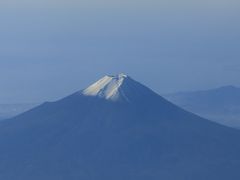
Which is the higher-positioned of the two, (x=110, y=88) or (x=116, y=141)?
(x=110, y=88)

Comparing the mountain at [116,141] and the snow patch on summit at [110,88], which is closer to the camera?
the mountain at [116,141]

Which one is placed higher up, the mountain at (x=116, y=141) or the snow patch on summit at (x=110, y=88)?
the snow patch on summit at (x=110, y=88)

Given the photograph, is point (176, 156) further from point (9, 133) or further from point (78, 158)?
point (9, 133)

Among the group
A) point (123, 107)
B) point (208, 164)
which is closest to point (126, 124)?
point (123, 107)

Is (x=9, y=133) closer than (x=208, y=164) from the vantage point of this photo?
No

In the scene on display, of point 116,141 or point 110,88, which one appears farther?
point 110,88
